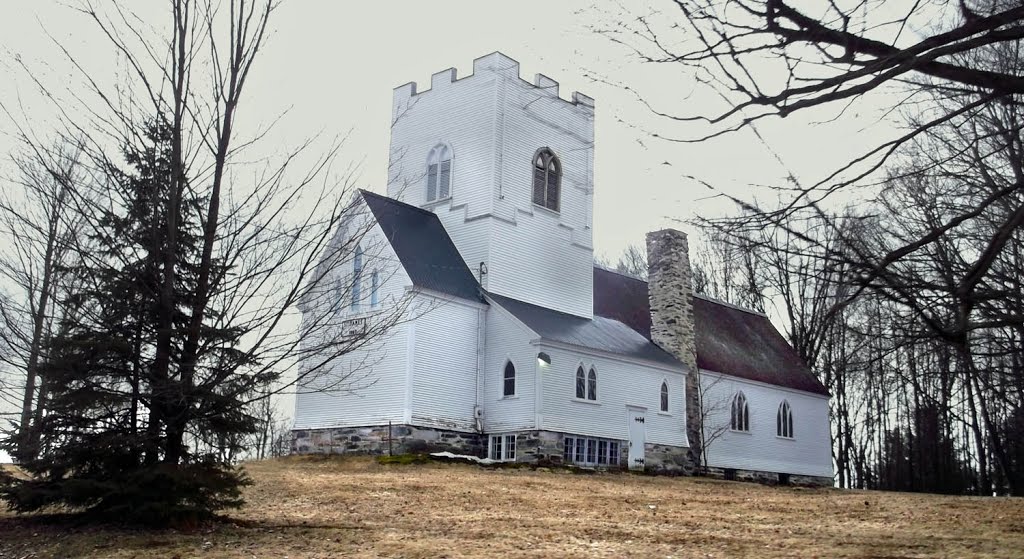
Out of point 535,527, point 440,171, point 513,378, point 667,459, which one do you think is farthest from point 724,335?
point 535,527

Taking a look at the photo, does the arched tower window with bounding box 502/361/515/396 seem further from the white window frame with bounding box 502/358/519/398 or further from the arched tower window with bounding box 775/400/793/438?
the arched tower window with bounding box 775/400/793/438

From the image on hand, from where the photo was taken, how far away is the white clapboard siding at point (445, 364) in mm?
27536

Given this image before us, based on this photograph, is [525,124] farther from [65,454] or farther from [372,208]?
[65,454]

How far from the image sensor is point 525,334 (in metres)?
28.9

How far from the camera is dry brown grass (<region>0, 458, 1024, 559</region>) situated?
33.8 feet

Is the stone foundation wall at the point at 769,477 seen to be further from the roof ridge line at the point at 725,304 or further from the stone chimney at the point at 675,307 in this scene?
the roof ridge line at the point at 725,304

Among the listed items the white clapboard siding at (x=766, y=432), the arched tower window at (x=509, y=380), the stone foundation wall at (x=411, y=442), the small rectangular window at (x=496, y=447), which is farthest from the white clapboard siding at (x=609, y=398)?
the white clapboard siding at (x=766, y=432)

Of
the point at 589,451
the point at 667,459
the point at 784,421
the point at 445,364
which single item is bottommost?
the point at 667,459

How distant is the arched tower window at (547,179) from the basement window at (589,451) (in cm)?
848

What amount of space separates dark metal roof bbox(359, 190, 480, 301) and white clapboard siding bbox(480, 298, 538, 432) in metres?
1.22

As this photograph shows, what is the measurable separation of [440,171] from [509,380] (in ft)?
26.7

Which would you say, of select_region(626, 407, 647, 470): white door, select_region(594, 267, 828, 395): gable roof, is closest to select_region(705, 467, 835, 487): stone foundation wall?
select_region(594, 267, 828, 395): gable roof

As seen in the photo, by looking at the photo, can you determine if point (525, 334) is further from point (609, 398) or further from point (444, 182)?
point (444, 182)

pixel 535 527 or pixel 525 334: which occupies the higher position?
pixel 525 334
